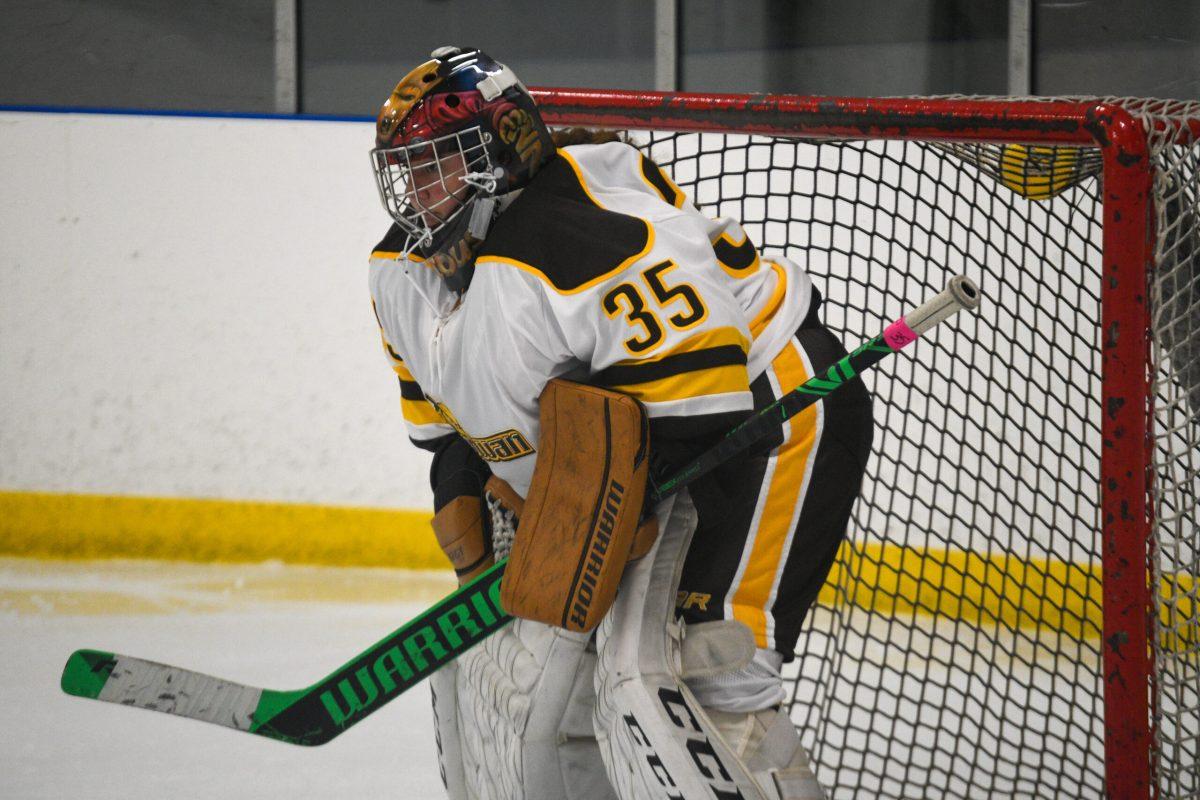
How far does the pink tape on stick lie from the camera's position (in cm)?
123

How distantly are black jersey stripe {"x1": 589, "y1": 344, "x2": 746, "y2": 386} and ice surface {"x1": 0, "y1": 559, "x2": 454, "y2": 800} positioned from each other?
1.13 m

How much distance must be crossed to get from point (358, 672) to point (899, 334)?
750 millimetres

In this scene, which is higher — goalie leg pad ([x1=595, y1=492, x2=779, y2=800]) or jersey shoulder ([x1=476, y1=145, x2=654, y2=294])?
jersey shoulder ([x1=476, y1=145, x2=654, y2=294])

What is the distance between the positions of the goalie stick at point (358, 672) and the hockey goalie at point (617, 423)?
0.06 metres

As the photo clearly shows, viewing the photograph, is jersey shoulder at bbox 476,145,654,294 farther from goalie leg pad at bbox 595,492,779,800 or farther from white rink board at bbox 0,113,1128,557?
white rink board at bbox 0,113,1128,557

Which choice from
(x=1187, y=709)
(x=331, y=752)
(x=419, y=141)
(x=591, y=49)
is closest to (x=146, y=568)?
(x=331, y=752)

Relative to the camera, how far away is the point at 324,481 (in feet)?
11.1

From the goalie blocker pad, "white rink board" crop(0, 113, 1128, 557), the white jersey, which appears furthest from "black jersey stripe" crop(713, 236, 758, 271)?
"white rink board" crop(0, 113, 1128, 557)

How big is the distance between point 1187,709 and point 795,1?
2.53 m

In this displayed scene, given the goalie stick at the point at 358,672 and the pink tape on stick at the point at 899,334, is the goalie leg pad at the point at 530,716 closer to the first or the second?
the goalie stick at the point at 358,672

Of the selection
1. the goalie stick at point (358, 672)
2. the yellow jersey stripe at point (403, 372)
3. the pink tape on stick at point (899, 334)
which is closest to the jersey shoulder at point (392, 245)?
the yellow jersey stripe at point (403, 372)

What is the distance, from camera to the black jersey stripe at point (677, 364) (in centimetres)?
125

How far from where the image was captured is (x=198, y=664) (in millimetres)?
2711

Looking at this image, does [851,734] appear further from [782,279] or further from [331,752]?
[782,279]
